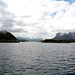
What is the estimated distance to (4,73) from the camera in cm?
2791

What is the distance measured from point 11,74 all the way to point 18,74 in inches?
71.3

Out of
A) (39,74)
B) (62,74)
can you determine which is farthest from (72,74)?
(39,74)

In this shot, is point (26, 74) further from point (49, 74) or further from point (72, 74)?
point (72, 74)

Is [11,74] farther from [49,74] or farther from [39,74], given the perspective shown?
[49,74]

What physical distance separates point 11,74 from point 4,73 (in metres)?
2.23

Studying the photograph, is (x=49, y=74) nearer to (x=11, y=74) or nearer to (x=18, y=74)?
(x=18, y=74)

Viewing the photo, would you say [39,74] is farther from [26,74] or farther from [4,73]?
[4,73]

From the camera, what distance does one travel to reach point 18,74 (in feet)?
89.0

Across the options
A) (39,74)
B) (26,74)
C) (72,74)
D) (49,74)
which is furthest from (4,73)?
(72,74)

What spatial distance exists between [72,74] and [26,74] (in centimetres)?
1244

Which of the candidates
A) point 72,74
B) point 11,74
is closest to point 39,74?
point 11,74

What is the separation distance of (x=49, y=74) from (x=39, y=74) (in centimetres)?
272

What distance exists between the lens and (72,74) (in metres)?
28.3

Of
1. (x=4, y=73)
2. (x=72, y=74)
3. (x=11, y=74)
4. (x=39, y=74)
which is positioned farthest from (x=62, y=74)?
(x=4, y=73)
